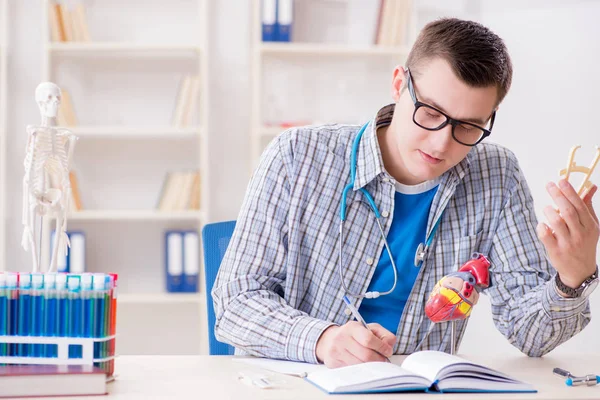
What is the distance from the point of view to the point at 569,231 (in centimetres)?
145

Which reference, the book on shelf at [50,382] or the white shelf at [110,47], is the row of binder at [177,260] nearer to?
the white shelf at [110,47]

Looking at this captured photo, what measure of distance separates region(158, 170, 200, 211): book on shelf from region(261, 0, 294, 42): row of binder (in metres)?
0.83

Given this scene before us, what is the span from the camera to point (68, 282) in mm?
1218

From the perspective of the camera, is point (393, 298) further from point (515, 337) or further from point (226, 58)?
point (226, 58)

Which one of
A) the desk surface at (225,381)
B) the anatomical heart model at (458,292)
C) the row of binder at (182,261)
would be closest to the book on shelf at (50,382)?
the desk surface at (225,381)

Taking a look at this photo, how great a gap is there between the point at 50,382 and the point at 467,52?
3.36 ft

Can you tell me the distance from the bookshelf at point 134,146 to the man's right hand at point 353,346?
271 centimetres

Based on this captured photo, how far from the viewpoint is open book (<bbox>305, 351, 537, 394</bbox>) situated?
3.98 ft

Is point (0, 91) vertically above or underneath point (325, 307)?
above

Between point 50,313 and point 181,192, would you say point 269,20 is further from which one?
point 50,313

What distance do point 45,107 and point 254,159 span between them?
2.66 meters

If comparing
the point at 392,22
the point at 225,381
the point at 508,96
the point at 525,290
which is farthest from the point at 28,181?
the point at 392,22

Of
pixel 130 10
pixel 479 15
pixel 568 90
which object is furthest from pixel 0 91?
pixel 568 90

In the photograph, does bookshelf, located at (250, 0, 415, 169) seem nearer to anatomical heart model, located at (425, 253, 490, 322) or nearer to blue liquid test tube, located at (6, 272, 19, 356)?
anatomical heart model, located at (425, 253, 490, 322)
